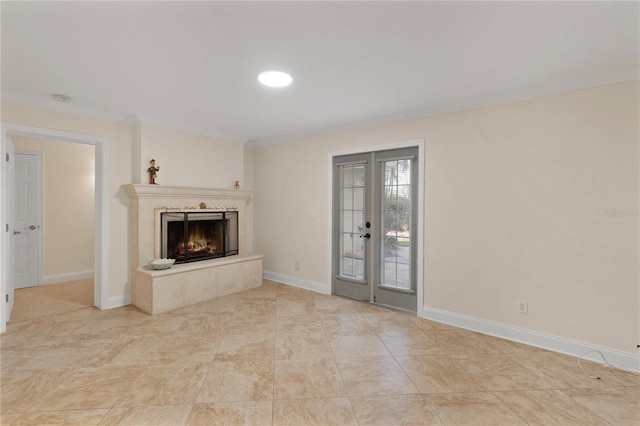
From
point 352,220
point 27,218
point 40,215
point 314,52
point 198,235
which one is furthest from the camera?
point 40,215

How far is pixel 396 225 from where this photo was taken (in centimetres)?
388

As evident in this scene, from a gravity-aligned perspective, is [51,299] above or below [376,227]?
below

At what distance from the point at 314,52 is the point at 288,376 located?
2.42 metres

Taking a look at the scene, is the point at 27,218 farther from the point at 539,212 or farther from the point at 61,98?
the point at 539,212

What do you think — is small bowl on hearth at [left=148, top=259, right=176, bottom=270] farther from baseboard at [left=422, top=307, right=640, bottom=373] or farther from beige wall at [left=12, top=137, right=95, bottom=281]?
baseboard at [left=422, top=307, right=640, bottom=373]

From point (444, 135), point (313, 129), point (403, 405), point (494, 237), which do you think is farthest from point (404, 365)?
point (313, 129)

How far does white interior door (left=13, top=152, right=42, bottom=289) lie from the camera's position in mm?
4656

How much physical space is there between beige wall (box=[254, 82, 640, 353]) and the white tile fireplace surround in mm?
2627

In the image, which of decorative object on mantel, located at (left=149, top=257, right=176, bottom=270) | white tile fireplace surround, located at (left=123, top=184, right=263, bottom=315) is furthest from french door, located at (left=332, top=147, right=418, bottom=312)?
decorative object on mantel, located at (left=149, top=257, right=176, bottom=270)

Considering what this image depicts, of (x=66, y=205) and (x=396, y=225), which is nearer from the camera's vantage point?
(x=396, y=225)

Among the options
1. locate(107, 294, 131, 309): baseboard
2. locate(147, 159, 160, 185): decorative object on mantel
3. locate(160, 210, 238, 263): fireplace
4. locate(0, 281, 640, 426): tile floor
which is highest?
locate(147, 159, 160, 185): decorative object on mantel

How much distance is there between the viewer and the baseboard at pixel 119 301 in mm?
3834

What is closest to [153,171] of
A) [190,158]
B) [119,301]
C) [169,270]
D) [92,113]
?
[190,158]

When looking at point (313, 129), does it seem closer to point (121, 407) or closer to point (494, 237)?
point (494, 237)
